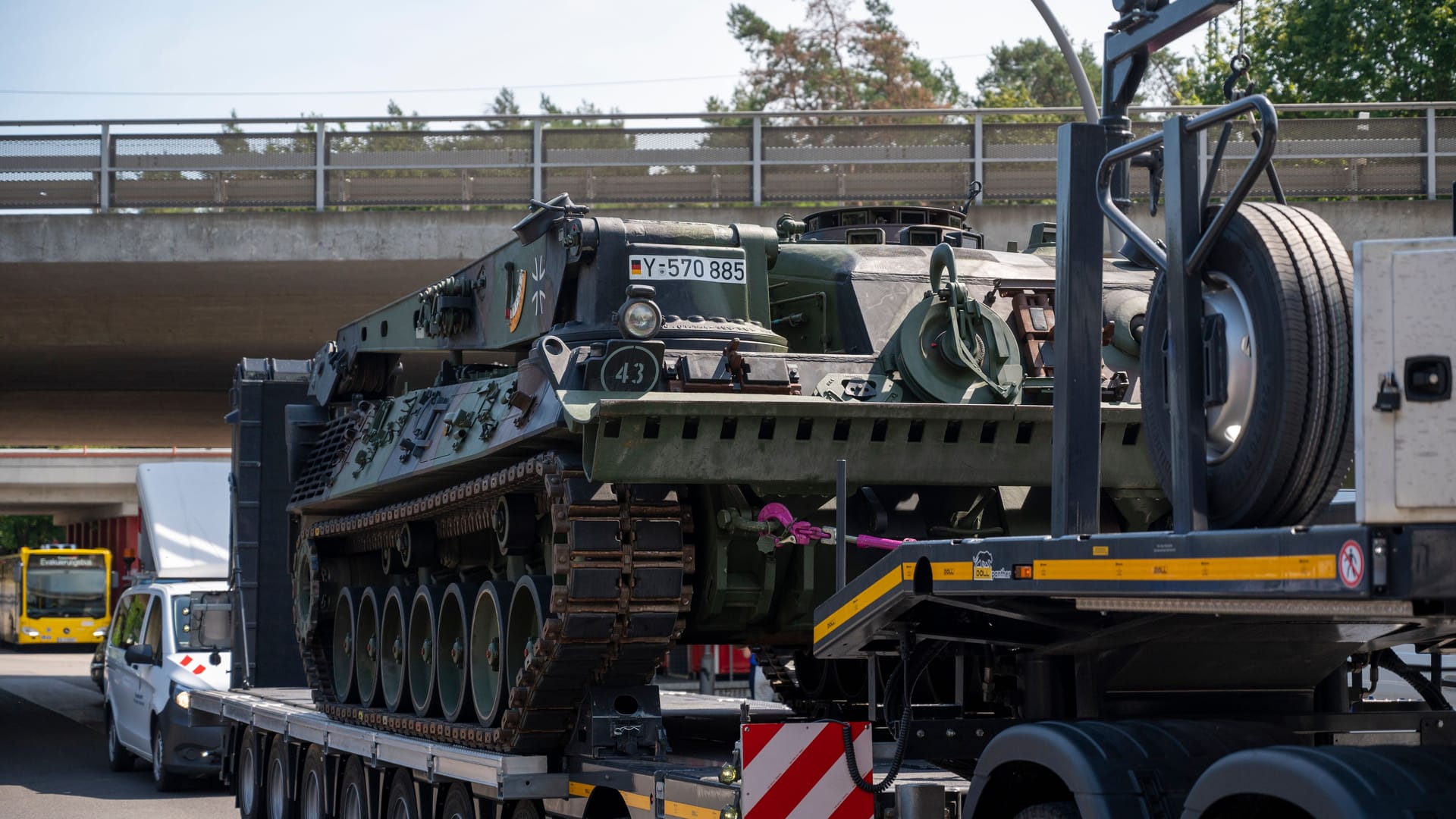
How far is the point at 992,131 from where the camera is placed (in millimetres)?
20125

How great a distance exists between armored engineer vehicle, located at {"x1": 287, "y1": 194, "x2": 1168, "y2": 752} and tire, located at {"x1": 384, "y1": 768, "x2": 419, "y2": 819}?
31cm

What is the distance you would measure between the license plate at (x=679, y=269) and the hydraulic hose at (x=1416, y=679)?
3.67m

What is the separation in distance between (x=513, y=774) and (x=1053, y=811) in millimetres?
4478

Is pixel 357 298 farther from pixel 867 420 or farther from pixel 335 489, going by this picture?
pixel 867 420

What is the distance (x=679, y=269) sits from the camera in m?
8.86

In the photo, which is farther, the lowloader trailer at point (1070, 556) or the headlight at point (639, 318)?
the headlight at point (639, 318)

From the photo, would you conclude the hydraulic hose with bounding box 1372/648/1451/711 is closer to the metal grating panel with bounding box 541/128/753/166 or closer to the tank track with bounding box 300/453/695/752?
the tank track with bounding box 300/453/695/752

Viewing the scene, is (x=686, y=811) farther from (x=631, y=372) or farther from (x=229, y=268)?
(x=229, y=268)

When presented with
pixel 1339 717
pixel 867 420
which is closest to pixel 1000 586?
pixel 1339 717

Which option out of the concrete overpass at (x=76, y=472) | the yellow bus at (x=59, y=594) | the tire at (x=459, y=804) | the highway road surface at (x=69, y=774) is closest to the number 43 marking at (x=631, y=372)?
the tire at (x=459, y=804)

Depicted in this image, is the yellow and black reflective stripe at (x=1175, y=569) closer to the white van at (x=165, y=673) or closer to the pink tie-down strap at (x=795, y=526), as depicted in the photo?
the pink tie-down strap at (x=795, y=526)

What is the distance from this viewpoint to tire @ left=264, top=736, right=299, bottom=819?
41.0ft

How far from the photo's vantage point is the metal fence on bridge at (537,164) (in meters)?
19.9

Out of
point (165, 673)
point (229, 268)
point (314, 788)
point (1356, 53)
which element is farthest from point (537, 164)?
point (1356, 53)
